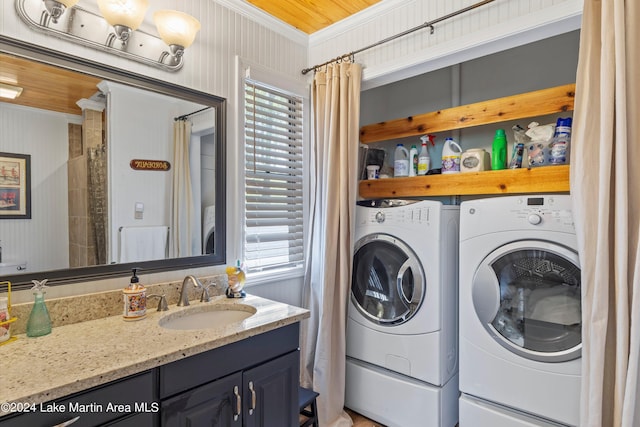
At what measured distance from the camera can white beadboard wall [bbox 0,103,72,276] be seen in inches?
49.8

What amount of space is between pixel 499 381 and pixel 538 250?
0.66 metres

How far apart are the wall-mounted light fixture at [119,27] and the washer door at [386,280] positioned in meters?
1.46

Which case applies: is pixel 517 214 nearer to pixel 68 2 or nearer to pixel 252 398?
pixel 252 398

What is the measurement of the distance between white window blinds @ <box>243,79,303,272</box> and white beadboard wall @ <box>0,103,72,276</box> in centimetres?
91

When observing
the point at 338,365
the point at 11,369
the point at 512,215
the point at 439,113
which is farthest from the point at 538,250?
the point at 11,369

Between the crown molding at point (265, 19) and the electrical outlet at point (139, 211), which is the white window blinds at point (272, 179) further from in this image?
the electrical outlet at point (139, 211)

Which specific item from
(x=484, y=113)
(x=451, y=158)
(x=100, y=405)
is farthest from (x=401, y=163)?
(x=100, y=405)

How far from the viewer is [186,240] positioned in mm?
1763

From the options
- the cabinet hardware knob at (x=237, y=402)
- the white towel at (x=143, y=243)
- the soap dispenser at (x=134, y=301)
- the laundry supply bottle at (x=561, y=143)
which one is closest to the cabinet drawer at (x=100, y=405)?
the cabinet hardware knob at (x=237, y=402)

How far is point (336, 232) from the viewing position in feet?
6.95

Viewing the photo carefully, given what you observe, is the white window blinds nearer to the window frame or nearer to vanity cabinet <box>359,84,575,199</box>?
the window frame

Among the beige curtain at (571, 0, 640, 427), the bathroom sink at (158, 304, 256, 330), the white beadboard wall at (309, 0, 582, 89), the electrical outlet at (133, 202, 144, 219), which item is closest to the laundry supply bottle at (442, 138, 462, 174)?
the white beadboard wall at (309, 0, 582, 89)

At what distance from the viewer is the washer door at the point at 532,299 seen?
1.50m

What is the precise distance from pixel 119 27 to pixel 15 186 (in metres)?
0.76
